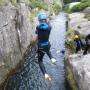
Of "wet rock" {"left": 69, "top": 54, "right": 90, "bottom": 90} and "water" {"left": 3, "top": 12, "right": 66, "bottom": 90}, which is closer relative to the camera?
"wet rock" {"left": 69, "top": 54, "right": 90, "bottom": 90}

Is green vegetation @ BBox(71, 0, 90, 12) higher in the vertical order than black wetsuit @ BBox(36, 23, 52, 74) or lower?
lower

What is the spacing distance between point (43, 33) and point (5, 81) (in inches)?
284

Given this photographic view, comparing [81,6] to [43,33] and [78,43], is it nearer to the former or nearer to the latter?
[78,43]

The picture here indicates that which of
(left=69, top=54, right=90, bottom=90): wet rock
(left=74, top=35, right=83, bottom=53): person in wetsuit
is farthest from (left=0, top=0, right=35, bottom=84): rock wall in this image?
(left=69, top=54, right=90, bottom=90): wet rock

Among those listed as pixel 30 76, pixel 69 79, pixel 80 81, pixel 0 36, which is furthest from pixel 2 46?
pixel 80 81

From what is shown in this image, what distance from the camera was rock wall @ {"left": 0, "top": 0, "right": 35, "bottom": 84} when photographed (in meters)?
20.4

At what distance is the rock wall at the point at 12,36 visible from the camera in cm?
2038

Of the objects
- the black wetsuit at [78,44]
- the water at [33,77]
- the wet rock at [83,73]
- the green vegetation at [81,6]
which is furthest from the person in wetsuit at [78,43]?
the green vegetation at [81,6]

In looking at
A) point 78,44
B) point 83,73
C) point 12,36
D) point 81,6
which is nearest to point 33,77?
point 12,36

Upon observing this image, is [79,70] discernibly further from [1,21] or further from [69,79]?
[1,21]

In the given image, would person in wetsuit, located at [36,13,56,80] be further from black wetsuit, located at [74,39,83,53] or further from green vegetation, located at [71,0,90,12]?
green vegetation, located at [71,0,90,12]

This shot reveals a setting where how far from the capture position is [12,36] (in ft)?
76.3

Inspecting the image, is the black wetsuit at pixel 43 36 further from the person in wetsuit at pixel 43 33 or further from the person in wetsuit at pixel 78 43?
the person in wetsuit at pixel 78 43

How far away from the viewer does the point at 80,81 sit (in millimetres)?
15492
